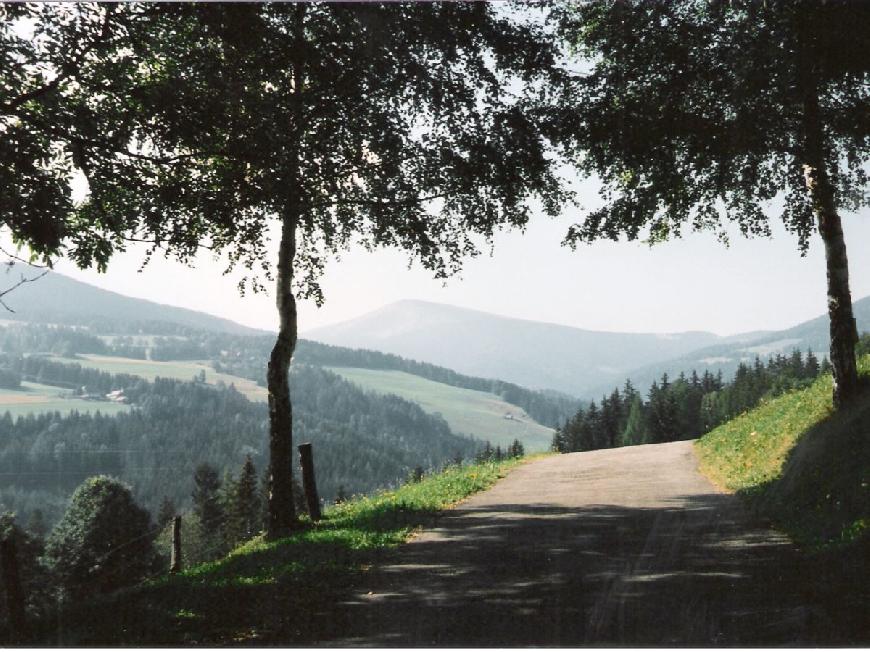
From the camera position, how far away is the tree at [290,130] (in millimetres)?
9891

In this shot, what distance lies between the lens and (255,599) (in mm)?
8492

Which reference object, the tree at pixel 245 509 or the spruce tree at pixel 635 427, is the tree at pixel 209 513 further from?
the spruce tree at pixel 635 427

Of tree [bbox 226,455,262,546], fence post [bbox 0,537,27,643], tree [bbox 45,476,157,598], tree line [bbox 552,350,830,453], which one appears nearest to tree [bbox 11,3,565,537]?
fence post [bbox 0,537,27,643]

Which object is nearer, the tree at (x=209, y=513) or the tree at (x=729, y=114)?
the tree at (x=729, y=114)

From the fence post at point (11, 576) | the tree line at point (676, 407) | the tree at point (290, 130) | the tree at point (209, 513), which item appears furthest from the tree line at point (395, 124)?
the tree line at point (676, 407)

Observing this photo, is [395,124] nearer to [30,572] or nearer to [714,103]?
[714,103]

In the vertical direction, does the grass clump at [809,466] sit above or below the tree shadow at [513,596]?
above

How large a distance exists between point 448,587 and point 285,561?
12.6 feet

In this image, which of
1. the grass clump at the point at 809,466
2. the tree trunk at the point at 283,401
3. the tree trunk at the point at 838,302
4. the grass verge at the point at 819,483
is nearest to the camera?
the grass verge at the point at 819,483

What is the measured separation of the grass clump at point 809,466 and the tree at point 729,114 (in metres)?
1.61

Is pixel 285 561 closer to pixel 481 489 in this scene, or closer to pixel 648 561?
pixel 648 561

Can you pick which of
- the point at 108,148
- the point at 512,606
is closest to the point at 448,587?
the point at 512,606

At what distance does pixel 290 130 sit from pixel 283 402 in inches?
259

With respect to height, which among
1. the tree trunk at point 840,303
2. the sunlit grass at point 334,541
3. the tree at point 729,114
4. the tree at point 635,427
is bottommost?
the tree at point 635,427
